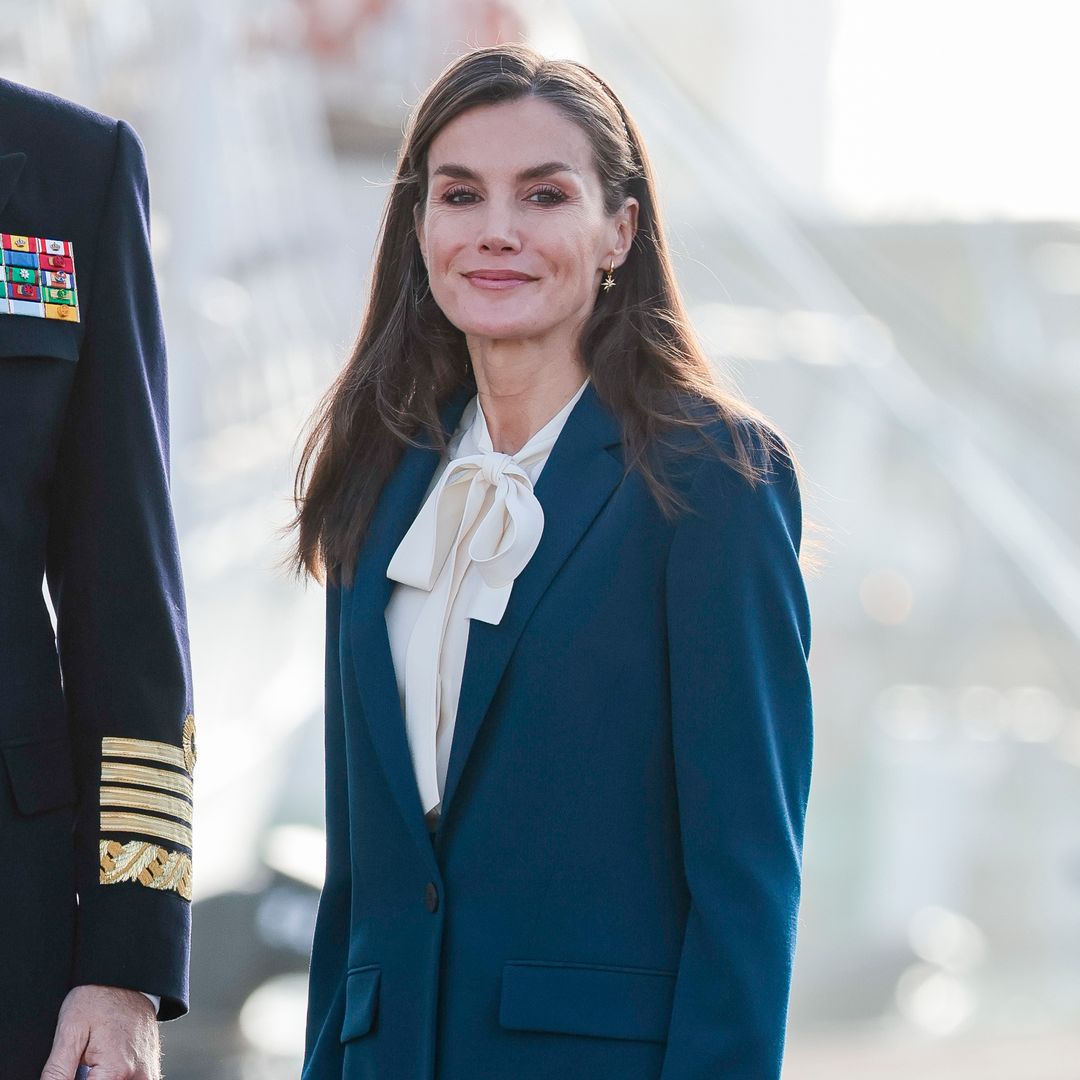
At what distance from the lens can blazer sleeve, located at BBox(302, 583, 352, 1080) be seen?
5.11ft

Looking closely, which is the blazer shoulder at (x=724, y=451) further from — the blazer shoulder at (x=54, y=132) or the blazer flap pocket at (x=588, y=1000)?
the blazer shoulder at (x=54, y=132)

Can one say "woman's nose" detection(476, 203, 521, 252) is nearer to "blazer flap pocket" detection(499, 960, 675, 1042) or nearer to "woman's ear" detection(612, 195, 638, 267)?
"woman's ear" detection(612, 195, 638, 267)

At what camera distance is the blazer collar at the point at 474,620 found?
1.42 meters

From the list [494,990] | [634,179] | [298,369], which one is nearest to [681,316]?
[634,179]

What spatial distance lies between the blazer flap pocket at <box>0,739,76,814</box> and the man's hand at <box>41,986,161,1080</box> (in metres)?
0.13

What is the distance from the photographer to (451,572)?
4.93 feet

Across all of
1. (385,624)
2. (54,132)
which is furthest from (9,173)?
(385,624)

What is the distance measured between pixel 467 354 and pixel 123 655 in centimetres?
49

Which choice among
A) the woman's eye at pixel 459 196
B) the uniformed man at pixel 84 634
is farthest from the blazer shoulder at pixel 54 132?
the woman's eye at pixel 459 196

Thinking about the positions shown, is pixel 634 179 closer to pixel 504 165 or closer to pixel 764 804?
pixel 504 165

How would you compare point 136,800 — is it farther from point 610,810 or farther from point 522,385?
point 522,385

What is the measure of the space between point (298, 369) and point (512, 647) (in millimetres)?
5478

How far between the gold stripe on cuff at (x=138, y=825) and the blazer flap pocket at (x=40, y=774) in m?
0.03

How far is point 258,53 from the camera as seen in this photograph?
7.38 meters
